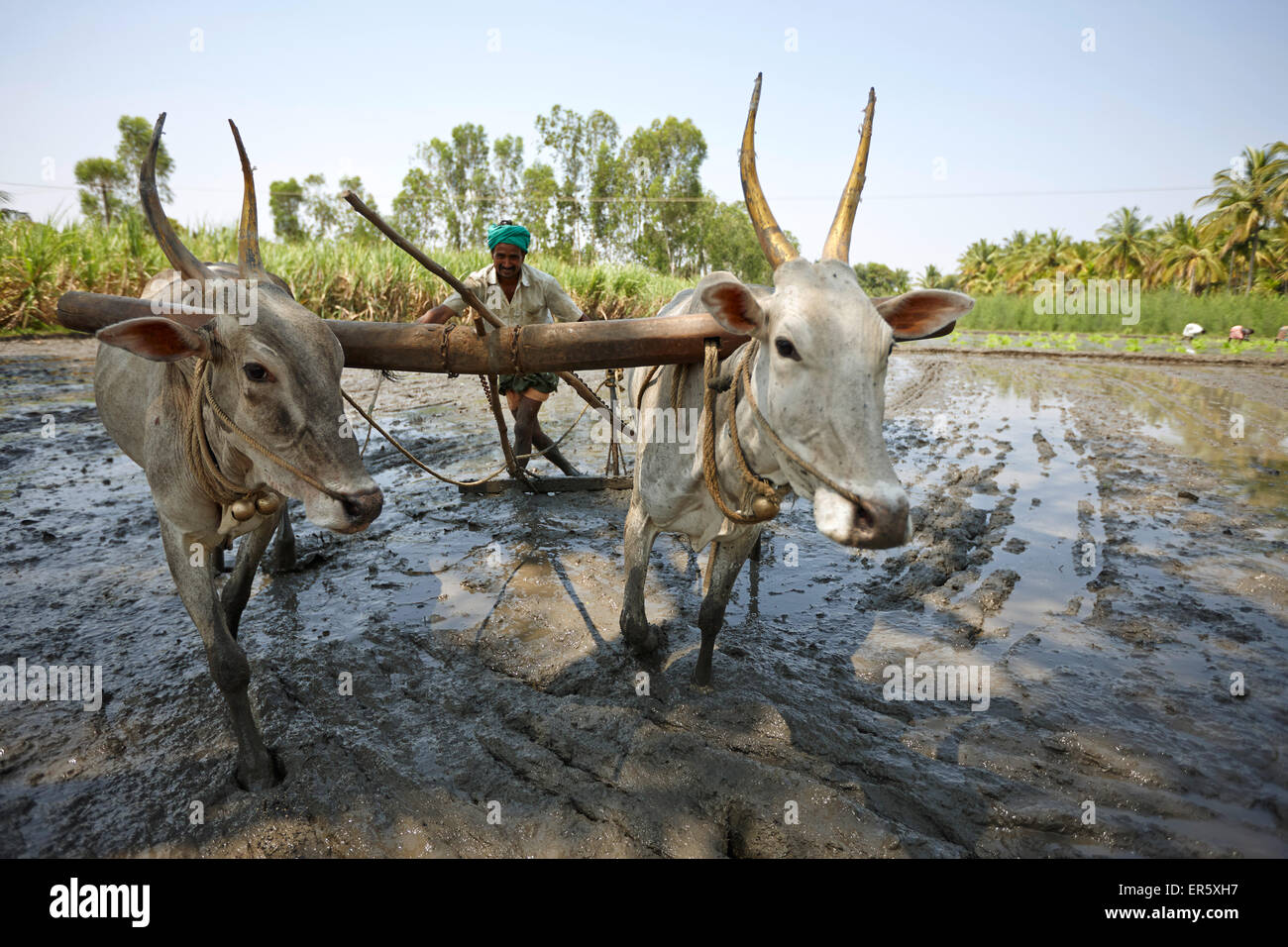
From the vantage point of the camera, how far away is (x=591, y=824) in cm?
227

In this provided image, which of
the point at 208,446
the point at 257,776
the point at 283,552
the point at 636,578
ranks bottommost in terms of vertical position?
the point at 257,776

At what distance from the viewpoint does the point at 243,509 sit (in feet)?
8.25

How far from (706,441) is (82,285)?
1421 cm

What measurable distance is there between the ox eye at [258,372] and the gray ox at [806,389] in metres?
1.46

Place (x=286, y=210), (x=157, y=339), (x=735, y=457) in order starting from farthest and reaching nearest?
1. (x=286, y=210)
2. (x=735, y=457)
3. (x=157, y=339)

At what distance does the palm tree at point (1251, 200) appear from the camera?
3638cm

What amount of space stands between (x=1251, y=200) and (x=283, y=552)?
5128cm

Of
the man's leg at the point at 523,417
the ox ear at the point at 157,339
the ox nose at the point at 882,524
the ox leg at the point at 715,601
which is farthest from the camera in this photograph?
the man's leg at the point at 523,417

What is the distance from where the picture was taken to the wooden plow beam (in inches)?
109

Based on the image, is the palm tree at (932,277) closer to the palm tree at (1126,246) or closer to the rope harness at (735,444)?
the palm tree at (1126,246)

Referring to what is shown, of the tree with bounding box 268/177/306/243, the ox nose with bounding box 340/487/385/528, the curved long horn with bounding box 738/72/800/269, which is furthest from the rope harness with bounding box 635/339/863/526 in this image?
the tree with bounding box 268/177/306/243

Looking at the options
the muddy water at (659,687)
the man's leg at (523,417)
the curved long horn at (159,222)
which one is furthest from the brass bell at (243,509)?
the man's leg at (523,417)

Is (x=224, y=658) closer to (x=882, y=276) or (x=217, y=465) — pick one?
(x=217, y=465)

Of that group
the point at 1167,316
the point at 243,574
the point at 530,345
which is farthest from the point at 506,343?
the point at 1167,316
